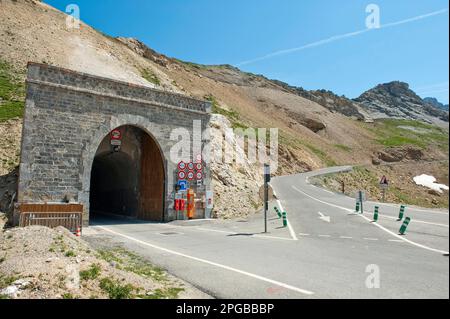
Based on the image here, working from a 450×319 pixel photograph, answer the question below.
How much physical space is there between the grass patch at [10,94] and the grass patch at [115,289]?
19127 mm

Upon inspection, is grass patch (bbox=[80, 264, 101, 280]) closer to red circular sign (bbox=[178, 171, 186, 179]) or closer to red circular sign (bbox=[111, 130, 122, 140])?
red circular sign (bbox=[178, 171, 186, 179])

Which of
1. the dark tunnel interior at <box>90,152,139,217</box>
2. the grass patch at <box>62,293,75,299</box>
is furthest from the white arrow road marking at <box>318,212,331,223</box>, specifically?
the grass patch at <box>62,293,75,299</box>

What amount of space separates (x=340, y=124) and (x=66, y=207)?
70.7m

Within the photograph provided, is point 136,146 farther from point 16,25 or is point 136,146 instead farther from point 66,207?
point 16,25

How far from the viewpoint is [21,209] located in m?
14.0

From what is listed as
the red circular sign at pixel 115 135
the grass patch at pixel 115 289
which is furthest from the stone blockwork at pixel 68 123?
the grass patch at pixel 115 289

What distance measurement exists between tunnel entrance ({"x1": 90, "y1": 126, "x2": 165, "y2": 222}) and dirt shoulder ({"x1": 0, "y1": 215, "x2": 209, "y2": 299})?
10131mm

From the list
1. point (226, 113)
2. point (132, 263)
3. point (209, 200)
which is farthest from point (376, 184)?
point (132, 263)

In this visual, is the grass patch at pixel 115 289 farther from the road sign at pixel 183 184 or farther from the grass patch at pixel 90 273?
the road sign at pixel 183 184

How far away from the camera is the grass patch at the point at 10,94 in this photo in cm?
2204

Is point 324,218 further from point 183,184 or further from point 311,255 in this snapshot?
point 311,255

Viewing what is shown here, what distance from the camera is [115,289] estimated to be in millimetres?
5738

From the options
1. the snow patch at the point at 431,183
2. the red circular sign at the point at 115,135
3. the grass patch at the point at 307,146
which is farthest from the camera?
the grass patch at the point at 307,146
